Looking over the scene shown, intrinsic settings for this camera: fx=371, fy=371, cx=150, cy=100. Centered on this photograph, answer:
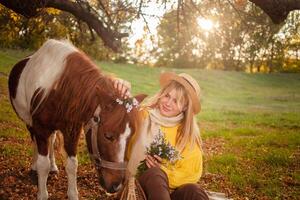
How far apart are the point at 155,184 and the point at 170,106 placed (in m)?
0.75

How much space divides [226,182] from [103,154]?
2.94m

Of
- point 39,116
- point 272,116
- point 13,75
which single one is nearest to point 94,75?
point 39,116

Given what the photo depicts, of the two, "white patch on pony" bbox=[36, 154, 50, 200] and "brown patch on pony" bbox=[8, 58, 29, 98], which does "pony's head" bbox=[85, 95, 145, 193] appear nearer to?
"white patch on pony" bbox=[36, 154, 50, 200]

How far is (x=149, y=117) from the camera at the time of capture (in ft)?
11.3

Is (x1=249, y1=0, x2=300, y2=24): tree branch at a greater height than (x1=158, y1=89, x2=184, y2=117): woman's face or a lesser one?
greater

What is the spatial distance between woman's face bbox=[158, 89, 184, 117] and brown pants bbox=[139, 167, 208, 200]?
535mm

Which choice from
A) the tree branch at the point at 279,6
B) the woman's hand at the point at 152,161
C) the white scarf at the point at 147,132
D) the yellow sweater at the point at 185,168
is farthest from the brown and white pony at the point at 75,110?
the tree branch at the point at 279,6

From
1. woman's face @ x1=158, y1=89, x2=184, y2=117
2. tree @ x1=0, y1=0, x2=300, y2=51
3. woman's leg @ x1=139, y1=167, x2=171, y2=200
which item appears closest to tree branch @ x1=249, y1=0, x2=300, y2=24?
tree @ x1=0, y1=0, x2=300, y2=51

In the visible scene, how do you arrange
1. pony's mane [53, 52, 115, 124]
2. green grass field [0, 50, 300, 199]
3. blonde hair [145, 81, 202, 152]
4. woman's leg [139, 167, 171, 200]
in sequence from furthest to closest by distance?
green grass field [0, 50, 300, 199], blonde hair [145, 81, 202, 152], pony's mane [53, 52, 115, 124], woman's leg [139, 167, 171, 200]

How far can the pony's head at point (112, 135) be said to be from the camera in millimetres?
3086

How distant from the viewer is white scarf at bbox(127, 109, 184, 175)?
3.28m

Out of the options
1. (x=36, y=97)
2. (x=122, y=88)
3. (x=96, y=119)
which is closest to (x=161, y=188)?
(x=96, y=119)

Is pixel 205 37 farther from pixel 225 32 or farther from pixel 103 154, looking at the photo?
pixel 103 154

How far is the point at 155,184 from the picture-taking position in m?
3.00
